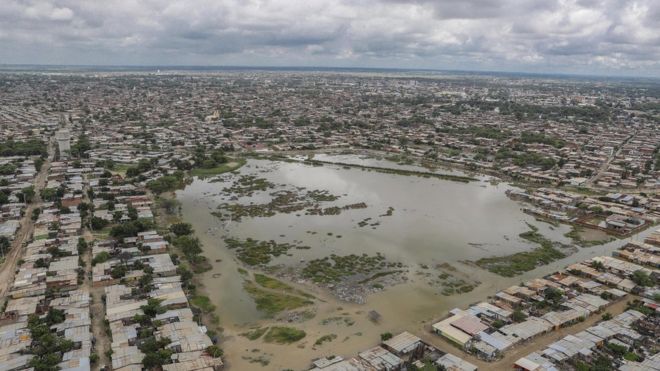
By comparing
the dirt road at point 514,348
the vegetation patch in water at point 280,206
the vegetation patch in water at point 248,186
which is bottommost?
the dirt road at point 514,348

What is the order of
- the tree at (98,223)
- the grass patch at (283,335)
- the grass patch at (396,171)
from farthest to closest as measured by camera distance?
the grass patch at (396,171) < the tree at (98,223) < the grass patch at (283,335)

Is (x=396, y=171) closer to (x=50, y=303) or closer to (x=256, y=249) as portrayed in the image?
(x=256, y=249)

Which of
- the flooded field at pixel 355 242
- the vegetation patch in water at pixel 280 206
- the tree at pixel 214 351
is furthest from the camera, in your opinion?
the vegetation patch in water at pixel 280 206

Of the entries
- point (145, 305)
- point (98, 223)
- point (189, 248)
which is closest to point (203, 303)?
point (145, 305)

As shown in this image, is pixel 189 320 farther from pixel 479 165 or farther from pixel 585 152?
pixel 585 152

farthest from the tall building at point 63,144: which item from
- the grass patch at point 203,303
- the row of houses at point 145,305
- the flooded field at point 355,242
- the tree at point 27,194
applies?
the grass patch at point 203,303

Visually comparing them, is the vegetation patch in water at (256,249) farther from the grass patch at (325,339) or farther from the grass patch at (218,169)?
the grass patch at (218,169)
